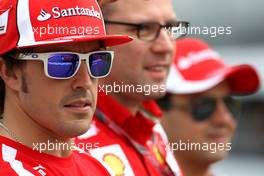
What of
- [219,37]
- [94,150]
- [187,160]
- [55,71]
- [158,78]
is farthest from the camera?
[219,37]

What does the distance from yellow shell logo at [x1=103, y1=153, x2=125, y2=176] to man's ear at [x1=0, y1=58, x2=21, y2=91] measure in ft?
2.72

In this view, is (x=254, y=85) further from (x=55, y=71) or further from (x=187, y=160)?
(x=55, y=71)

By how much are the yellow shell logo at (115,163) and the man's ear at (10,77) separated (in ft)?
2.72

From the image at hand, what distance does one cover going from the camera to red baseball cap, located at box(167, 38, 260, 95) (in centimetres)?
578

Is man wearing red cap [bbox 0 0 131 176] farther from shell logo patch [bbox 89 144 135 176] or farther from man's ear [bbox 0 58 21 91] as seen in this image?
shell logo patch [bbox 89 144 135 176]

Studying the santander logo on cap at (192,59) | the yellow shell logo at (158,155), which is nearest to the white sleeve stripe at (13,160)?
the yellow shell logo at (158,155)

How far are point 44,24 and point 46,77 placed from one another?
0.19 metres

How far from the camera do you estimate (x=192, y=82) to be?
5.81m

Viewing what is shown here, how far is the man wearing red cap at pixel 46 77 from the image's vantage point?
3.38 meters

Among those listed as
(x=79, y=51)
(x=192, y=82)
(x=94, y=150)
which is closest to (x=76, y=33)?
(x=79, y=51)

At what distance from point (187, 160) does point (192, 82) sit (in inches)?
18.3

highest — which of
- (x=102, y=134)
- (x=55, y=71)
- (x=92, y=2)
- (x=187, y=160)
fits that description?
(x=92, y=2)

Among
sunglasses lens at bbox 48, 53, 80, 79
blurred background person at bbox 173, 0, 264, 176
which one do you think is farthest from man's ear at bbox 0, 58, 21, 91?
blurred background person at bbox 173, 0, 264, 176

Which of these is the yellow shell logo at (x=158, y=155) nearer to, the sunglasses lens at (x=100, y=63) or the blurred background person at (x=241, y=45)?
the sunglasses lens at (x=100, y=63)
